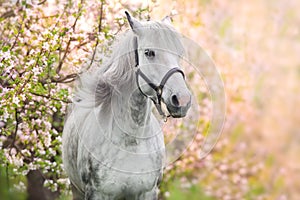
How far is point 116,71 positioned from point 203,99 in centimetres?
461

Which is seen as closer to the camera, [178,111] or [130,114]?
[178,111]

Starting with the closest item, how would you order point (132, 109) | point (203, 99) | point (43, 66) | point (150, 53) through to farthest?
point (150, 53) < point (132, 109) < point (43, 66) < point (203, 99)

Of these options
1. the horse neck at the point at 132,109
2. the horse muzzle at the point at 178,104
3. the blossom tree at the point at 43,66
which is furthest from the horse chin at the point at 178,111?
the blossom tree at the point at 43,66

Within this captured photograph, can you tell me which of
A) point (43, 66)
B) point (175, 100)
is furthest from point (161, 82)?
point (43, 66)

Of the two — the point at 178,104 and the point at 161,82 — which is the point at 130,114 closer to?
the point at 161,82

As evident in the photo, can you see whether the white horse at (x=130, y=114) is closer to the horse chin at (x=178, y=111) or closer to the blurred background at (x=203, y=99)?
the horse chin at (x=178, y=111)

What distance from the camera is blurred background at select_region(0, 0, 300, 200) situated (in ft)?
17.6

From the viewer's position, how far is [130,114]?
4039 millimetres

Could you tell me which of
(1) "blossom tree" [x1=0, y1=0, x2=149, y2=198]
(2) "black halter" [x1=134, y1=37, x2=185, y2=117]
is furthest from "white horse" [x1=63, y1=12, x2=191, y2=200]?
(1) "blossom tree" [x1=0, y1=0, x2=149, y2=198]

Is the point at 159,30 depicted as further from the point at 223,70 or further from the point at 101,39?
the point at 223,70

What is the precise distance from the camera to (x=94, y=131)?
14.0 feet

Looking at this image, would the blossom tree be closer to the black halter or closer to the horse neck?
the horse neck

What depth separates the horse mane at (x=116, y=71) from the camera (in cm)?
369

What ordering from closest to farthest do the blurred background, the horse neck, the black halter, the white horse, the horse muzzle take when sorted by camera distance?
the horse muzzle, the black halter, the white horse, the horse neck, the blurred background
